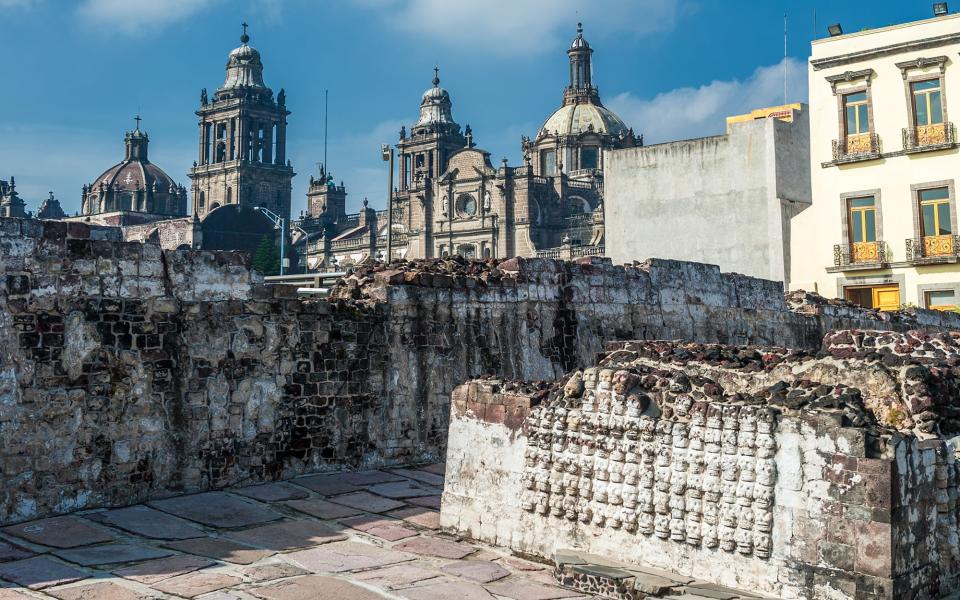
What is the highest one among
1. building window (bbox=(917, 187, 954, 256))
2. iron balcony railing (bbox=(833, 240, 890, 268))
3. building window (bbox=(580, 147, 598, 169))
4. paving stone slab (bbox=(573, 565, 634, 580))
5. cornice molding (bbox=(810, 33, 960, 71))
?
building window (bbox=(580, 147, 598, 169))

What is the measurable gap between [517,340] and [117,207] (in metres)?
80.1

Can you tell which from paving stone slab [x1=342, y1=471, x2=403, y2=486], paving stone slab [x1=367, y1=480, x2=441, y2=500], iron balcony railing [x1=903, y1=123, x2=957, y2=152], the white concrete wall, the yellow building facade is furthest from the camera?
the white concrete wall

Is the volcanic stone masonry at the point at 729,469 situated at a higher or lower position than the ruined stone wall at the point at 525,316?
lower

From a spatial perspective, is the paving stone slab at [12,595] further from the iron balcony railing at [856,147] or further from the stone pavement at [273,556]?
the iron balcony railing at [856,147]

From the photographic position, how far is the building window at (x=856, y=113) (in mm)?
20109

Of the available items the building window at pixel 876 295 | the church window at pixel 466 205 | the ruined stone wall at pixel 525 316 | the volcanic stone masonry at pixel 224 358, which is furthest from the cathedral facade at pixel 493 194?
the volcanic stone masonry at pixel 224 358

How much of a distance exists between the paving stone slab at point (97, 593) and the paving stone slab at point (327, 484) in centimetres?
271

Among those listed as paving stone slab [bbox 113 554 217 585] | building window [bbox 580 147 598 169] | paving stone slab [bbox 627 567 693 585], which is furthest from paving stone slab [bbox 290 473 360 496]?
building window [bbox 580 147 598 169]

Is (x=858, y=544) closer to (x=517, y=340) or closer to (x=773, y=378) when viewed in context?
(x=773, y=378)

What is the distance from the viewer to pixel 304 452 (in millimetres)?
8867

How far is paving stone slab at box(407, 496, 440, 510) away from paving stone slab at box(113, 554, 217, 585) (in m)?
2.07

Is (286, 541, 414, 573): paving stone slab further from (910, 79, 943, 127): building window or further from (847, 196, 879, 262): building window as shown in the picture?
(910, 79, 943, 127): building window

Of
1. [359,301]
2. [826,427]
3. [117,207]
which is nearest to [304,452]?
[359,301]

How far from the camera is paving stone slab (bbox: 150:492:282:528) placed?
24.0 ft
